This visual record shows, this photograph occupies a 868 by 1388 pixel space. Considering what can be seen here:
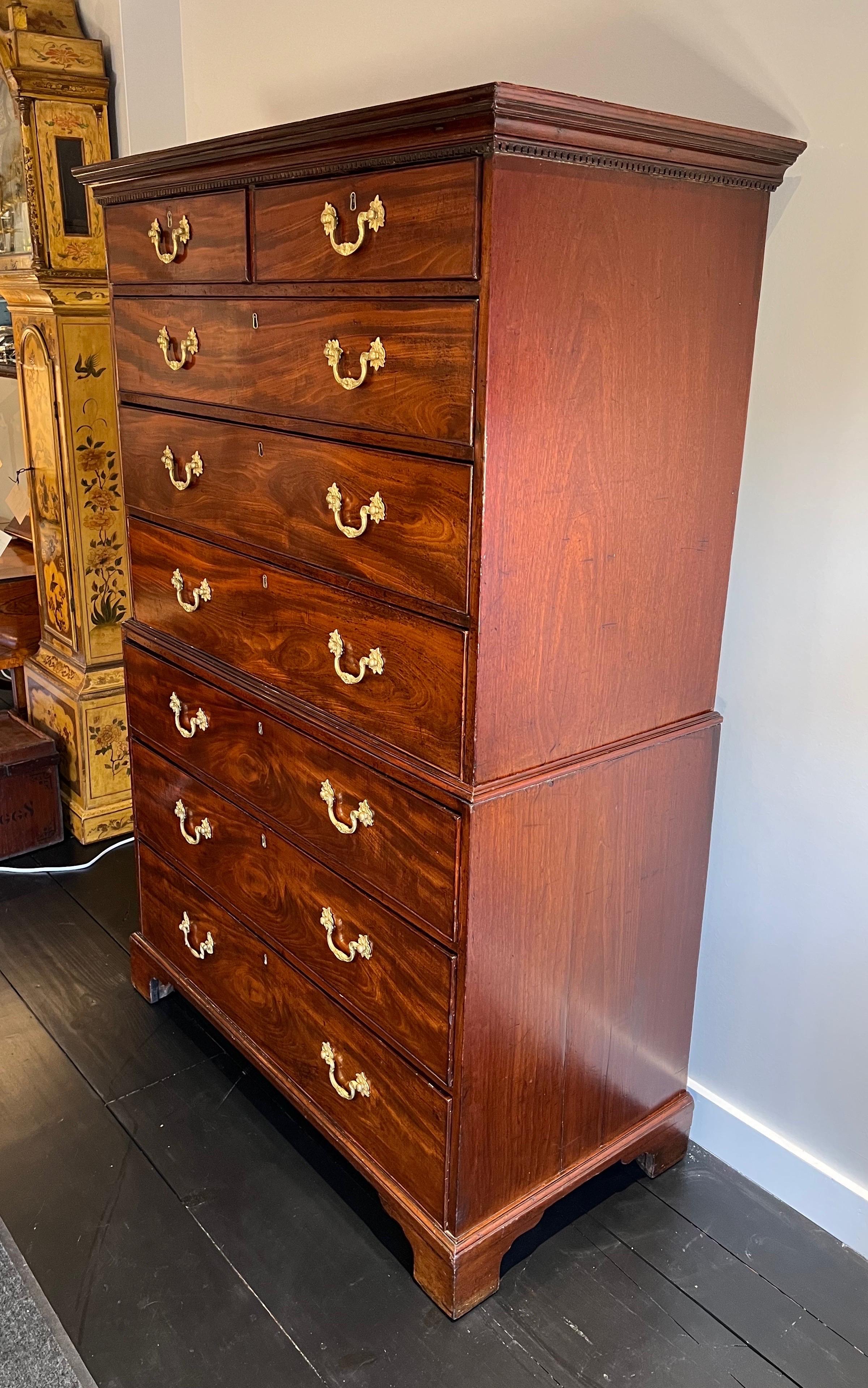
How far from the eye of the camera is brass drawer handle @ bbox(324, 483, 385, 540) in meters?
1.40

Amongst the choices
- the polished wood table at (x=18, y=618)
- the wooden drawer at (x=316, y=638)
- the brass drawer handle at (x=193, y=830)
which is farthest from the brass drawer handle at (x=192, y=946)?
the polished wood table at (x=18, y=618)

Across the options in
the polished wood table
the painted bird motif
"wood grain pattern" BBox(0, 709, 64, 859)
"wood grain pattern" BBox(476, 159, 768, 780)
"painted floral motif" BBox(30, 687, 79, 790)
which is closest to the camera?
"wood grain pattern" BBox(476, 159, 768, 780)

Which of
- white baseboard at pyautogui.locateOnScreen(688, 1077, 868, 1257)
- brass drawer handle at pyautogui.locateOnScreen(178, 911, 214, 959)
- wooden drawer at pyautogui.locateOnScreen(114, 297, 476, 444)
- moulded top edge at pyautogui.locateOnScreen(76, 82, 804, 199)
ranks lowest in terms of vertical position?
white baseboard at pyautogui.locateOnScreen(688, 1077, 868, 1257)

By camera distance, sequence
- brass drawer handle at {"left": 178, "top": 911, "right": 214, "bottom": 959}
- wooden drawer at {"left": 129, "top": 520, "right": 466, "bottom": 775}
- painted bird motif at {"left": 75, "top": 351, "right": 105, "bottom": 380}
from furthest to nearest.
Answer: painted bird motif at {"left": 75, "top": 351, "right": 105, "bottom": 380}
brass drawer handle at {"left": 178, "top": 911, "right": 214, "bottom": 959}
wooden drawer at {"left": 129, "top": 520, "right": 466, "bottom": 775}

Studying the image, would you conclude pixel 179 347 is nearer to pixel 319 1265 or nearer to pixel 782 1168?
pixel 319 1265

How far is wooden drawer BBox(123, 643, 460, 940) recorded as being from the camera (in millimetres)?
1440

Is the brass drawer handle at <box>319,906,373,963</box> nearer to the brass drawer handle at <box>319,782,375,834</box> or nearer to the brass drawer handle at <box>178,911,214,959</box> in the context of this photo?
the brass drawer handle at <box>319,782,375,834</box>

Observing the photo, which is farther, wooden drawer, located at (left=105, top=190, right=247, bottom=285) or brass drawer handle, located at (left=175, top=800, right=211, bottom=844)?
brass drawer handle, located at (left=175, top=800, right=211, bottom=844)

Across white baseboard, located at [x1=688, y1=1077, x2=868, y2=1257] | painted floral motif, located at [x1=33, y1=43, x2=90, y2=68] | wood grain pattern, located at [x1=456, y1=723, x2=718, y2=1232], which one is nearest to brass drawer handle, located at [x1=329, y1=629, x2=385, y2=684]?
wood grain pattern, located at [x1=456, y1=723, x2=718, y2=1232]

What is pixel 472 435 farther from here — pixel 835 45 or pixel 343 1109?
pixel 343 1109

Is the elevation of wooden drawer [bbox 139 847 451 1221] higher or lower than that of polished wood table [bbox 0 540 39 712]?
lower

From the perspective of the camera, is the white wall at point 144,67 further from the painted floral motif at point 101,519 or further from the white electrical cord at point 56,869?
the white electrical cord at point 56,869

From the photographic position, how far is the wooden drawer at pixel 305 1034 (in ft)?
5.19

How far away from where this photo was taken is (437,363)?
1266 mm
